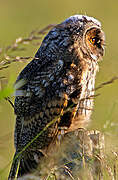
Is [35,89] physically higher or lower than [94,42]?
lower

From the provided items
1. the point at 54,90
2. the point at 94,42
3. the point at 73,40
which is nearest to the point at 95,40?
the point at 94,42

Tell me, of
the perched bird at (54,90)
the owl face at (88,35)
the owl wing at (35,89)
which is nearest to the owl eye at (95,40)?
the owl face at (88,35)

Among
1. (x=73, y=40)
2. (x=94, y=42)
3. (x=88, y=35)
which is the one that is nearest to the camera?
Answer: (x=73, y=40)

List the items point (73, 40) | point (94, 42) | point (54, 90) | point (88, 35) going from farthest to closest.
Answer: point (94, 42) < point (88, 35) < point (73, 40) < point (54, 90)

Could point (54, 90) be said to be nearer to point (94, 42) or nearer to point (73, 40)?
point (73, 40)

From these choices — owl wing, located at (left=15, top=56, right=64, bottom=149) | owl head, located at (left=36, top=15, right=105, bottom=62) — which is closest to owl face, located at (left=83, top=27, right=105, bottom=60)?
owl head, located at (left=36, top=15, right=105, bottom=62)

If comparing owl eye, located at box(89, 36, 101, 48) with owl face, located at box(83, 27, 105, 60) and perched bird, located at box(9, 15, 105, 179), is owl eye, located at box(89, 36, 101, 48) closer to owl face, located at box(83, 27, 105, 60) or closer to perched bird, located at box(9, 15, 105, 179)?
owl face, located at box(83, 27, 105, 60)

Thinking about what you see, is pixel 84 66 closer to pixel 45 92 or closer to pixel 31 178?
pixel 45 92
